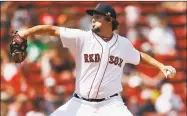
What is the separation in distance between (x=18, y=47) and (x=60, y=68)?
5.05m

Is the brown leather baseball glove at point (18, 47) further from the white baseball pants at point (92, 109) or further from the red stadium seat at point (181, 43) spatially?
the red stadium seat at point (181, 43)

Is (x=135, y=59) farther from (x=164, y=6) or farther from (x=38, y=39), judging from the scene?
(x=164, y=6)

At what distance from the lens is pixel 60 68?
36.9 ft

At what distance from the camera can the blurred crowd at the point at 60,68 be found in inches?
422

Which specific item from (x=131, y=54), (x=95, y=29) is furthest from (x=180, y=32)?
(x=95, y=29)

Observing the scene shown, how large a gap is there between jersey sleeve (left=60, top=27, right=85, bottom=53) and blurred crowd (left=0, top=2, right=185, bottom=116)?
13.7 feet

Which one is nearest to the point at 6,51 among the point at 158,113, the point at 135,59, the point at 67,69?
the point at 67,69

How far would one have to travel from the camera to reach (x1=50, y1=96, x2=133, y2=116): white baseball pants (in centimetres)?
627

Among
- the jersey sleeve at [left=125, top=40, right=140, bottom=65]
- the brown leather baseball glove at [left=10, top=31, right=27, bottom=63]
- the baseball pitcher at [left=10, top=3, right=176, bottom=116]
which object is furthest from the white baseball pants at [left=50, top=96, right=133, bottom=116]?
the brown leather baseball glove at [left=10, top=31, right=27, bottom=63]

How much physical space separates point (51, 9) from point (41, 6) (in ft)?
0.66

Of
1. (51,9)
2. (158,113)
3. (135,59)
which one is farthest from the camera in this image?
(51,9)

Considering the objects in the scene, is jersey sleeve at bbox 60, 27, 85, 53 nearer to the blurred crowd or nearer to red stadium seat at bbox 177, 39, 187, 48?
the blurred crowd

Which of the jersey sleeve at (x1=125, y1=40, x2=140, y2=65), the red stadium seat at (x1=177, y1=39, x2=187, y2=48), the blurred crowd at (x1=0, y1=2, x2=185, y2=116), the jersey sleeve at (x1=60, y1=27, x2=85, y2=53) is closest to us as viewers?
the jersey sleeve at (x1=60, y1=27, x2=85, y2=53)

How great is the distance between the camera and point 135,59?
22.1 ft
